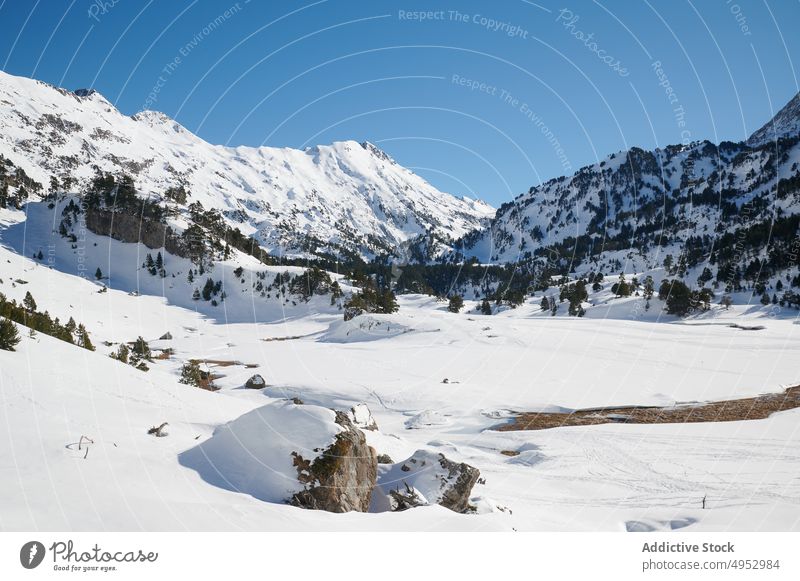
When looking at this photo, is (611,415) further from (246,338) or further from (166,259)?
(166,259)

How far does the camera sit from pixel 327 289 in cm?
7650

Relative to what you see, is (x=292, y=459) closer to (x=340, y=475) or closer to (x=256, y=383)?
(x=340, y=475)

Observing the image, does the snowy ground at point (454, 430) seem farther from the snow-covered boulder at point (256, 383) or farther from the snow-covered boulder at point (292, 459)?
the snow-covered boulder at point (256, 383)

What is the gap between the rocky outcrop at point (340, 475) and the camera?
27.3 ft

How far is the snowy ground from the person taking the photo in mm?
6699

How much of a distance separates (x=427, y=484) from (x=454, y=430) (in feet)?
34.6

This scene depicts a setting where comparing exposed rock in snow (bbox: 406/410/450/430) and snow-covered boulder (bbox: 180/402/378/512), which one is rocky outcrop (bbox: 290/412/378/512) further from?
exposed rock in snow (bbox: 406/410/450/430)

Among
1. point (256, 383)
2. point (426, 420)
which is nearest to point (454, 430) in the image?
point (426, 420)

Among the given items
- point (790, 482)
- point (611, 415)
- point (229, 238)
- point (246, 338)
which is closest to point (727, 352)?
point (611, 415)

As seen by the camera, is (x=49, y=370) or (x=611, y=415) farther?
(x=611, y=415)

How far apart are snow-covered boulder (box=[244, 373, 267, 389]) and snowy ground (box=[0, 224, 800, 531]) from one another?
0.94 meters

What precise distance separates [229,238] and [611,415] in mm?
92464
